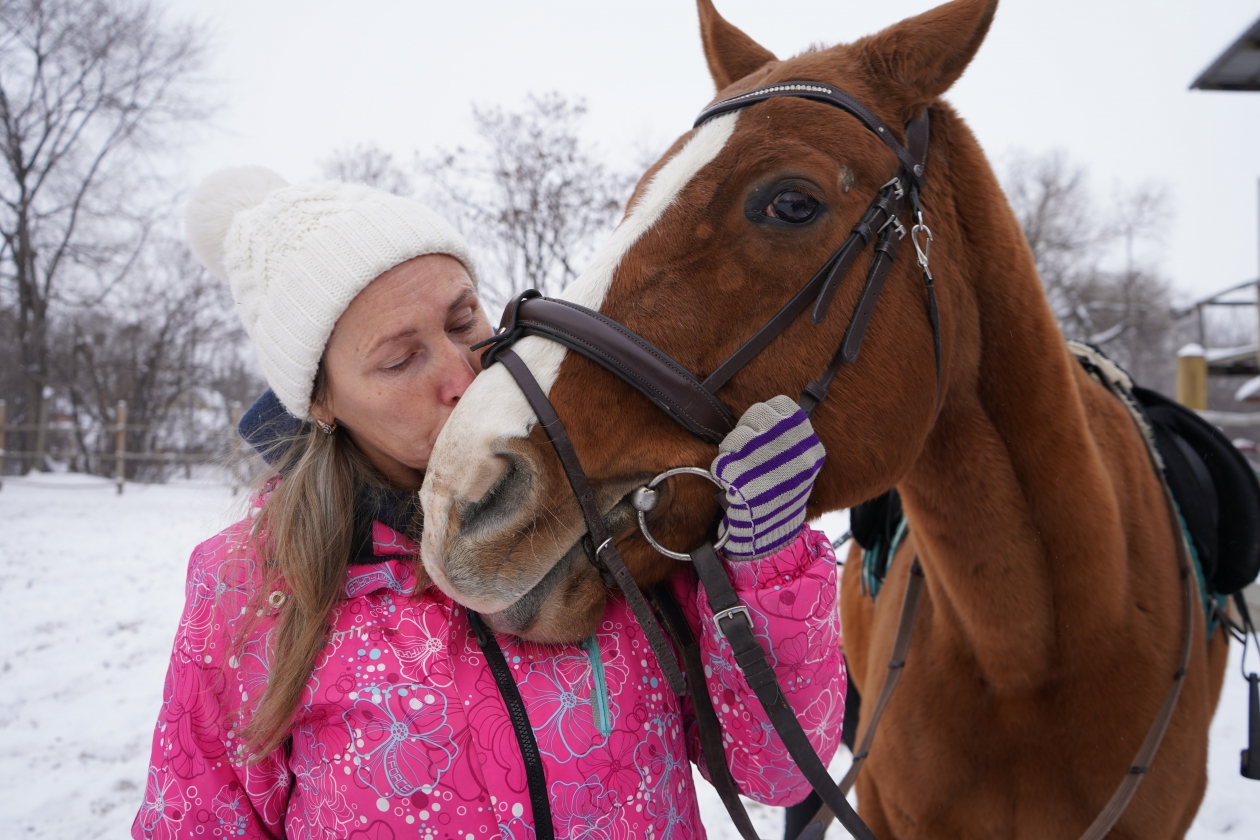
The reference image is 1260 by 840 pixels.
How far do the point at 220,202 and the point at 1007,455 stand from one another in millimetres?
2013

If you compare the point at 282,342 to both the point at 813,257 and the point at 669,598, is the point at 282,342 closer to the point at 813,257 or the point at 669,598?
the point at 669,598

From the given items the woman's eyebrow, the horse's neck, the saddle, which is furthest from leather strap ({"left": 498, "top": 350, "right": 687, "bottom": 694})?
the saddle

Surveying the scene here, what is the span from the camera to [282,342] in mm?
1483

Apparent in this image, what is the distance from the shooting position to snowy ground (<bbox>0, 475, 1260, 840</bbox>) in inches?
141

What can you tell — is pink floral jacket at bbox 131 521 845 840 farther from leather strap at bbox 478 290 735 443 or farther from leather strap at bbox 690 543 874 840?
leather strap at bbox 478 290 735 443

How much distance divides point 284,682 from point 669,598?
0.74 meters

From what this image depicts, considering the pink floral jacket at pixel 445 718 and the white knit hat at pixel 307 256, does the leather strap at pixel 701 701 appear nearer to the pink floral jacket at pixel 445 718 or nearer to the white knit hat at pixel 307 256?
the pink floral jacket at pixel 445 718

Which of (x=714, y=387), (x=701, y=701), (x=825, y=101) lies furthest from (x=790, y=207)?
(x=701, y=701)

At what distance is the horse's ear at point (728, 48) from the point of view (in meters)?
1.92

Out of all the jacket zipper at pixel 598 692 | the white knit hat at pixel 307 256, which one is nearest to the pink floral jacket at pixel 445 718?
the jacket zipper at pixel 598 692

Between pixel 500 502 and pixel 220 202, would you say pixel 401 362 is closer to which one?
pixel 500 502

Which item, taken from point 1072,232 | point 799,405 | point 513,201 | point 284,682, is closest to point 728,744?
point 799,405

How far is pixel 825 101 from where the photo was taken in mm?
1456

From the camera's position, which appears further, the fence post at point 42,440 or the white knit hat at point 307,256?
the fence post at point 42,440
